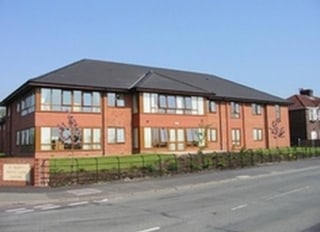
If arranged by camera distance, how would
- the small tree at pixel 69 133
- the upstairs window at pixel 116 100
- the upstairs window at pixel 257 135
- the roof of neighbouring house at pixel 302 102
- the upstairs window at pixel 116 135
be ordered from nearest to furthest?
1. the small tree at pixel 69 133
2. the upstairs window at pixel 116 135
3. the upstairs window at pixel 116 100
4. the upstairs window at pixel 257 135
5. the roof of neighbouring house at pixel 302 102

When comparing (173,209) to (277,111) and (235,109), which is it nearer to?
(235,109)

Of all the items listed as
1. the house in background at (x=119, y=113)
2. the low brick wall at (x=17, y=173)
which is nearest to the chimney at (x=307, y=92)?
the house in background at (x=119, y=113)

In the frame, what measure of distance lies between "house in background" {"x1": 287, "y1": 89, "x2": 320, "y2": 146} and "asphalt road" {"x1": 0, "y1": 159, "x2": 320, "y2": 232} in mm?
44728

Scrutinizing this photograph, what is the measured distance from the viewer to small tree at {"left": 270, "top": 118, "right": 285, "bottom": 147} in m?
54.0

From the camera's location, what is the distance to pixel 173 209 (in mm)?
13797

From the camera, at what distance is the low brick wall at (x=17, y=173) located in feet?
73.2

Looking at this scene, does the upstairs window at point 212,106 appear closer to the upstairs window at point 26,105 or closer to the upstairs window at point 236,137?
the upstairs window at point 236,137

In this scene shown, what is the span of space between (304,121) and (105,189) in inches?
2010

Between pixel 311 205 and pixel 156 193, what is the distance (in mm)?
7241

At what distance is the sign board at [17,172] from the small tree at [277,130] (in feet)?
122

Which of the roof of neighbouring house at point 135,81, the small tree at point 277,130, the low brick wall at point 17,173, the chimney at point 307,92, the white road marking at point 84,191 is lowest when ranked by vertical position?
the white road marking at point 84,191

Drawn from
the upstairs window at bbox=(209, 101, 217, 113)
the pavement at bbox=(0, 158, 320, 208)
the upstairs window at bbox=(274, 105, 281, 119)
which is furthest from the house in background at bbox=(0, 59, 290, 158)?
the pavement at bbox=(0, 158, 320, 208)

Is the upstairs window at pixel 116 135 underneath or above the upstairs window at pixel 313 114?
underneath

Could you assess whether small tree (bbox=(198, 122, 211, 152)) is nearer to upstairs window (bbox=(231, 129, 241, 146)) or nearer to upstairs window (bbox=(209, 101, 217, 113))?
upstairs window (bbox=(209, 101, 217, 113))
